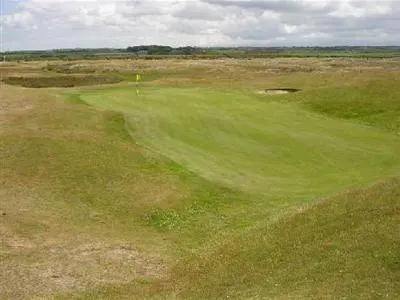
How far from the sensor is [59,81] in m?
77.1

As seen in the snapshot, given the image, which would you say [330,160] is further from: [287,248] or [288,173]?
[287,248]

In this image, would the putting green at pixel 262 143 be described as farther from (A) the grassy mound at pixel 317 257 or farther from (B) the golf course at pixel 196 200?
(A) the grassy mound at pixel 317 257

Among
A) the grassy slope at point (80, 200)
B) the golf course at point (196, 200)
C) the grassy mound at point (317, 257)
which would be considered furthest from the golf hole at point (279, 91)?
the grassy mound at point (317, 257)

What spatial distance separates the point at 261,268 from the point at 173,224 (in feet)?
21.6

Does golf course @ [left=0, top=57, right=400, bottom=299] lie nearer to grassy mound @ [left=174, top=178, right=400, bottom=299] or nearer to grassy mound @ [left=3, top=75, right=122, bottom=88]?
grassy mound @ [left=174, top=178, right=400, bottom=299]

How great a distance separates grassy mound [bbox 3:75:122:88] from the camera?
75.3m

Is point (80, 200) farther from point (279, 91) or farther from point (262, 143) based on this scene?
point (279, 91)

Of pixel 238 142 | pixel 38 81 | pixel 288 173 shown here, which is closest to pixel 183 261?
pixel 288 173

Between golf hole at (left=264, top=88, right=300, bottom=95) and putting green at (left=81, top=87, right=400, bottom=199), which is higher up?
golf hole at (left=264, top=88, right=300, bottom=95)

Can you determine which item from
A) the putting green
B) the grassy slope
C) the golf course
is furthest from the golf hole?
the grassy slope

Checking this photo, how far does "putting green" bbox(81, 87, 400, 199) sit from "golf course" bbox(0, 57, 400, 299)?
119 mm

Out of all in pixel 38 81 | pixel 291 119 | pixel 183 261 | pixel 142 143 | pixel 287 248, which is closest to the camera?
pixel 287 248

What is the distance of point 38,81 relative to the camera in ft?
257

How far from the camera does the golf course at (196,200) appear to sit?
→ 15844 mm
